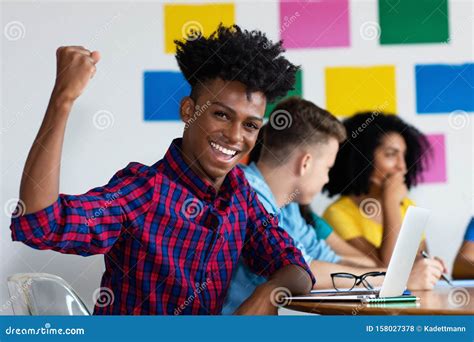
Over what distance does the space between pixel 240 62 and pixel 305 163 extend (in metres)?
0.59

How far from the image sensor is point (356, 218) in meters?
2.56

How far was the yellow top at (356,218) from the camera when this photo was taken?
2.52m

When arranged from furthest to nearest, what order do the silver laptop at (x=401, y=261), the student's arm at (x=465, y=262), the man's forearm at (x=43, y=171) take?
the student's arm at (x=465, y=262) → the silver laptop at (x=401, y=261) → the man's forearm at (x=43, y=171)

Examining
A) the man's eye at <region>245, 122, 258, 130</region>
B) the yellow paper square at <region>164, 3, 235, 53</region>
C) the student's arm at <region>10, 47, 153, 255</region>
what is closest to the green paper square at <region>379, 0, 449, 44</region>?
the yellow paper square at <region>164, 3, 235, 53</region>

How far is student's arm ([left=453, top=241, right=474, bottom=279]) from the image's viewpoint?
7.68 feet

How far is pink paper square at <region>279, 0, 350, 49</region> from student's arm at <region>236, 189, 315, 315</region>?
0.75m

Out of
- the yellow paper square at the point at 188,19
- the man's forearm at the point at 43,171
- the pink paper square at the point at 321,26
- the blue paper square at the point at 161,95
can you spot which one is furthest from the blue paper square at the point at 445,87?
the man's forearm at the point at 43,171

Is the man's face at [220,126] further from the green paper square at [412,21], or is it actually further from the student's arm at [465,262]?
the student's arm at [465,262]

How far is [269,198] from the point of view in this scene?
2004 millimetres

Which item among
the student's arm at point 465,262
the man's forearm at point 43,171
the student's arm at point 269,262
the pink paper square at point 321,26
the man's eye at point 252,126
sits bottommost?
the student's arm at point 465,262

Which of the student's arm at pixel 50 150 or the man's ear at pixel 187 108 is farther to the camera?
the man's ear at pixel 187 108

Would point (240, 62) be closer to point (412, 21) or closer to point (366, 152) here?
point (412, 21)

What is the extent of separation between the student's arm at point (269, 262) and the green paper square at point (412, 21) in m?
0.90
